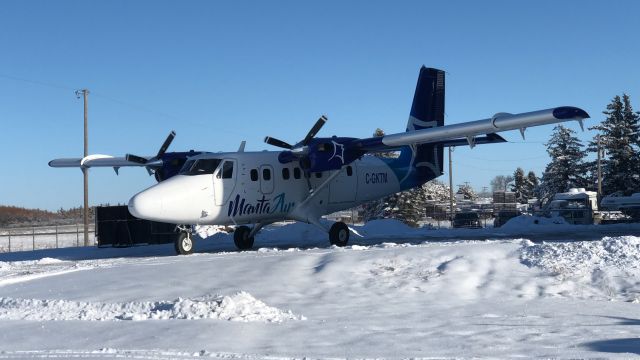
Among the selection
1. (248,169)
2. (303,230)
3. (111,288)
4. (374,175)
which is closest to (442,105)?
(374,175)

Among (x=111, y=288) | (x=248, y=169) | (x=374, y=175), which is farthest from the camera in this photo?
(x=374, y=175)

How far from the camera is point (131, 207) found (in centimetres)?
1691

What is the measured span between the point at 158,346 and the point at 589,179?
62011 mm

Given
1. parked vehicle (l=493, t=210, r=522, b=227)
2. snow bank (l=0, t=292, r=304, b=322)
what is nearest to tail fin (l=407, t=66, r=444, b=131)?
snow bank (l=0, t=292, r=304, b=322)

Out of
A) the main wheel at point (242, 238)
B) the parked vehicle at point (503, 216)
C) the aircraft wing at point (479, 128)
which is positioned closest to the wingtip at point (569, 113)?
the aircraft wing at point (479, 128)

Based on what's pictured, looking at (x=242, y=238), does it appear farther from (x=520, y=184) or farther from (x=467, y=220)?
(x=520, y=184)

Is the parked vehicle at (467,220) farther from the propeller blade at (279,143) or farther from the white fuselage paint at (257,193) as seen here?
the propeller blade at (279,143)

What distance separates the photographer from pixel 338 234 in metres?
20.7

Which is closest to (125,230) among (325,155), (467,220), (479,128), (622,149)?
(325,155)

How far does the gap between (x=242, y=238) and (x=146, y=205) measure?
183 inches

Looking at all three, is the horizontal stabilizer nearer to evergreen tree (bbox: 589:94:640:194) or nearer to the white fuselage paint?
the white fuselage paint

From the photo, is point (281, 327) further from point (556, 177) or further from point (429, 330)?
point (556, 177)

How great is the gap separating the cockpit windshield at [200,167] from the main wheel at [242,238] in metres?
2.91

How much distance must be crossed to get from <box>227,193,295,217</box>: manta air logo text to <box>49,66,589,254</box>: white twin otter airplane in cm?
3
